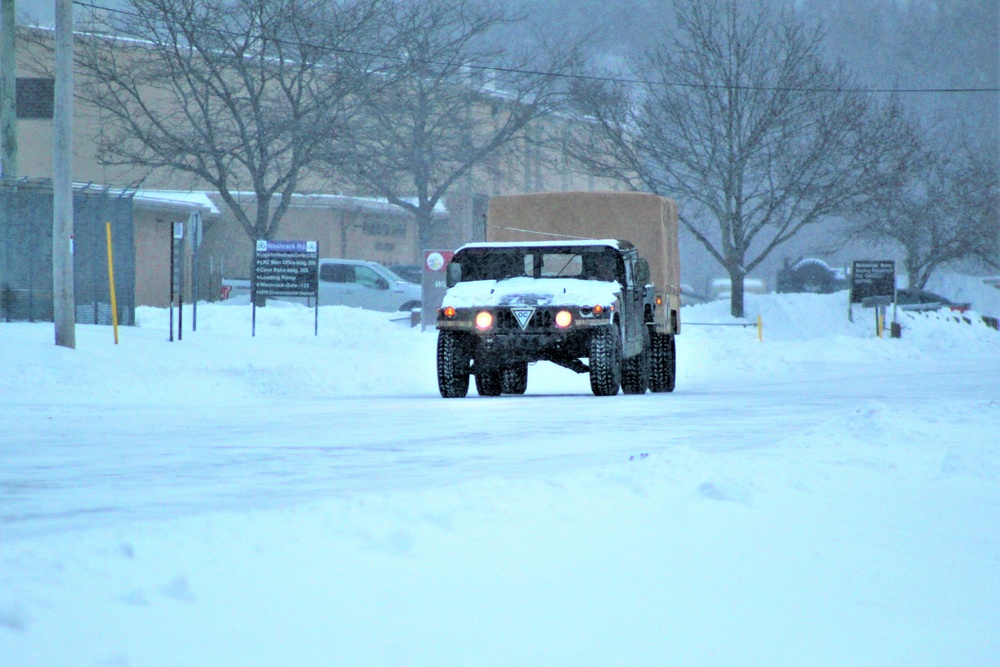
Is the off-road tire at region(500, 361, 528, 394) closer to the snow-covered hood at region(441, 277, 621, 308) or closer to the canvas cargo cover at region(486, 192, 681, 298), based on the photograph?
the snow-covered hood at region(441, 277, 621, 308)

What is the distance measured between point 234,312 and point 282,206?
632 cm

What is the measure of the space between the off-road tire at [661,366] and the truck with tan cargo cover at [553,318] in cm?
1

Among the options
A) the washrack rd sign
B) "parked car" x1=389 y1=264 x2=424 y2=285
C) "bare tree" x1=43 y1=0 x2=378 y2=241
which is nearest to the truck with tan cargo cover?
the washrack rd sign

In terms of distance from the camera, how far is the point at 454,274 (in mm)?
16219

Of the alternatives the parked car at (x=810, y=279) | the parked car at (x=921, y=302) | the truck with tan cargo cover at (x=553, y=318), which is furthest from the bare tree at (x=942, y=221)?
the truck with tan cargo cover at (x=553, y=318)

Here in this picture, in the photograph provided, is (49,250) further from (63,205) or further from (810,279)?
(810,279)

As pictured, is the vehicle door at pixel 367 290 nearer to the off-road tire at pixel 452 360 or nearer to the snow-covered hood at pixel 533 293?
the snow-covered hood at pixel 533 293

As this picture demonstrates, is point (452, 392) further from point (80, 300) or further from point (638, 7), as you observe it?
point (638, 7)

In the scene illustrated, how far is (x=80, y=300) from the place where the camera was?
21547 millimetres

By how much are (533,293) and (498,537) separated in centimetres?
994

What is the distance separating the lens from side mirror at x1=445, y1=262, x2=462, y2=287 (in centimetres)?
1622

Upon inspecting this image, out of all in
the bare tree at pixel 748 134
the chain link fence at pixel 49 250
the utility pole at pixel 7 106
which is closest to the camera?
the chain link fence at pixel 49 250

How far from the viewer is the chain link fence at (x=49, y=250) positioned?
20547 mm

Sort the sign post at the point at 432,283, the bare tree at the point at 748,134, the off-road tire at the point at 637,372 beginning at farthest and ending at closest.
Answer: the bare tree at the point at 748,134 → the sign post at the point at 432,283 → the off-road tire at the point at 637,372
